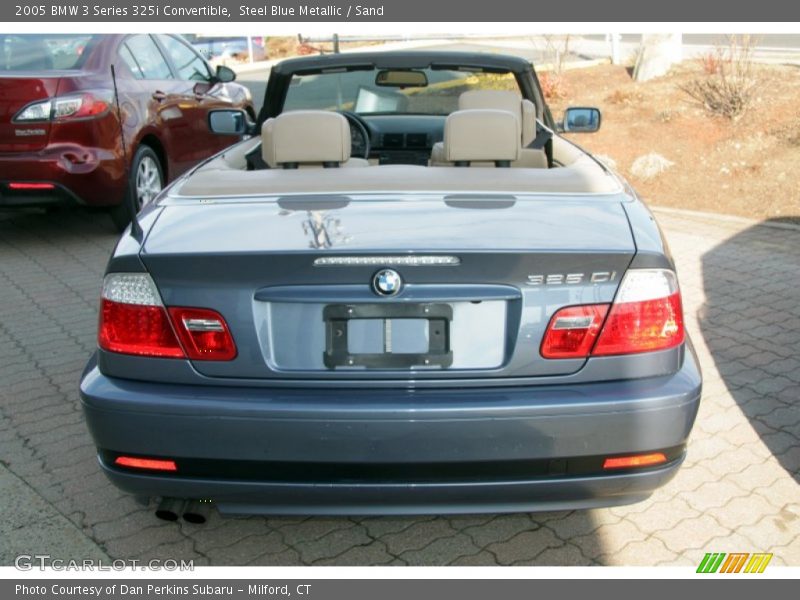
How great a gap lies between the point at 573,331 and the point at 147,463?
1294 millimetres

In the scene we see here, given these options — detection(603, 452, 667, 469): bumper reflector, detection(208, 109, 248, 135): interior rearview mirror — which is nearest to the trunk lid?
detection(603, 452, 667, 469): bumper reflector

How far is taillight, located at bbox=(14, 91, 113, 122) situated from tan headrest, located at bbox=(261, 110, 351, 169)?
12.6ft

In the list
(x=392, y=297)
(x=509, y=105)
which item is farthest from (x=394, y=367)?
(x=509, y=105)

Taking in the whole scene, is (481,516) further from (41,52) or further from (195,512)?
(41,52)

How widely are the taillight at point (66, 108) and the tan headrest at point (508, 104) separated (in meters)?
3.52

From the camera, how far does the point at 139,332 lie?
2855 millimetres

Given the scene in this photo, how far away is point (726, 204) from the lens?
29.5 feet

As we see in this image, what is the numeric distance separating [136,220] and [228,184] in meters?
0.41

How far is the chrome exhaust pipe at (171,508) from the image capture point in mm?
3123

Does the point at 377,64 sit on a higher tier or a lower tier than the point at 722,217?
higher

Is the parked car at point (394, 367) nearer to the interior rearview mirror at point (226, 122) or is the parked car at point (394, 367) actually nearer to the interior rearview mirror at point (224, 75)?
the interior rearview mirror at point (226, 122)

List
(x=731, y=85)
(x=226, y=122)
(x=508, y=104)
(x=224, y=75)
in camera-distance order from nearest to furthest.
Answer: (x=508, y=104)
(x=226, y=122)
(x=224, y=75)
(x=731, y=85)

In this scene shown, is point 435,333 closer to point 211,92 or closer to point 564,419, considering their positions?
point 564,419

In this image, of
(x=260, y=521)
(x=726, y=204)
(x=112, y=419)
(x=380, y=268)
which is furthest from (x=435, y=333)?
(x=726, y=204)
